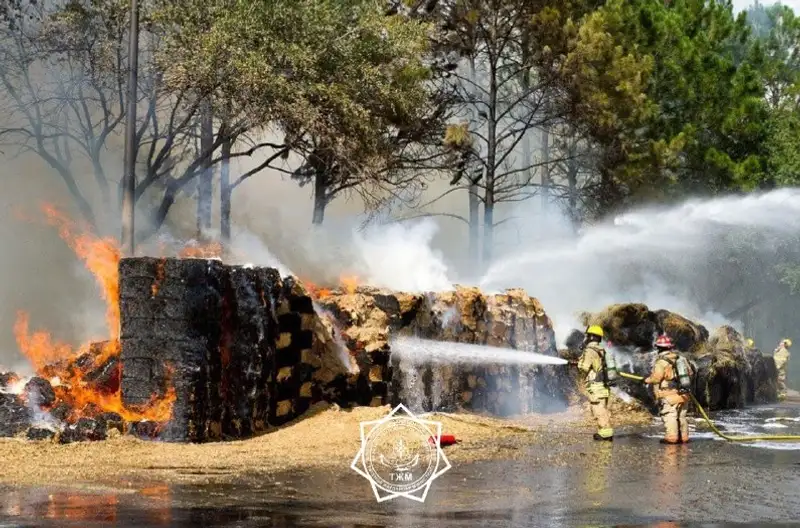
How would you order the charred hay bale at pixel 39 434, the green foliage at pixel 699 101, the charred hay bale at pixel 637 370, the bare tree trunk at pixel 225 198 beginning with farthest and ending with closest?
the green foliage at pixel 699 101
the bare tree trunk at pixel 225 198
the charred hay bale at pixel 637 370
the charred hay bale at pixel 39 434

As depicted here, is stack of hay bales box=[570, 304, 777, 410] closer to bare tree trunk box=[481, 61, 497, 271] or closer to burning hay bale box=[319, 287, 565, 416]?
burning hay bale box=[319, 287, 565, 416]

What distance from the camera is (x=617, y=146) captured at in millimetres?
32594

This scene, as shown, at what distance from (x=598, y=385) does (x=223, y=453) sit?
566cm

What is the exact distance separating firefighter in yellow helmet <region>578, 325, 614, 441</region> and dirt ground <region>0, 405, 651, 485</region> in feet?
3.27

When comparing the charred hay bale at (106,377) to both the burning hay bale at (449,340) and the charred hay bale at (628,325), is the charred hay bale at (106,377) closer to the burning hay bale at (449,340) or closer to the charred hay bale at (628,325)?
the burning hay bale at (449,340)

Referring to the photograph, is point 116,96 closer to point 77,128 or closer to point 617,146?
point 77,128

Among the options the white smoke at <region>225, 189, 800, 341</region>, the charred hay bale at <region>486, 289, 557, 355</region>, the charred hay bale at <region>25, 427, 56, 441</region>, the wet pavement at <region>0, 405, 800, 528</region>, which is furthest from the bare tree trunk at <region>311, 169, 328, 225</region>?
the charred hay bale at <region>25, 427, 56, 441</region>

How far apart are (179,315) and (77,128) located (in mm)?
10911

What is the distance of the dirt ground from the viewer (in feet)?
34.3

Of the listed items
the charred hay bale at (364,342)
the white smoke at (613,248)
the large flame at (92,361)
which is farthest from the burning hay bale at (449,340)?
the large flame at (92,361)

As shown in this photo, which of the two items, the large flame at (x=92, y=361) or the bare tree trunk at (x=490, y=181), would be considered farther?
the bare tree trunk at (x=490, y=181)

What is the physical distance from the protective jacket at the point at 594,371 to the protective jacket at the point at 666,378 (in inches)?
24.5

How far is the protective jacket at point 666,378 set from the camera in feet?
50.5
